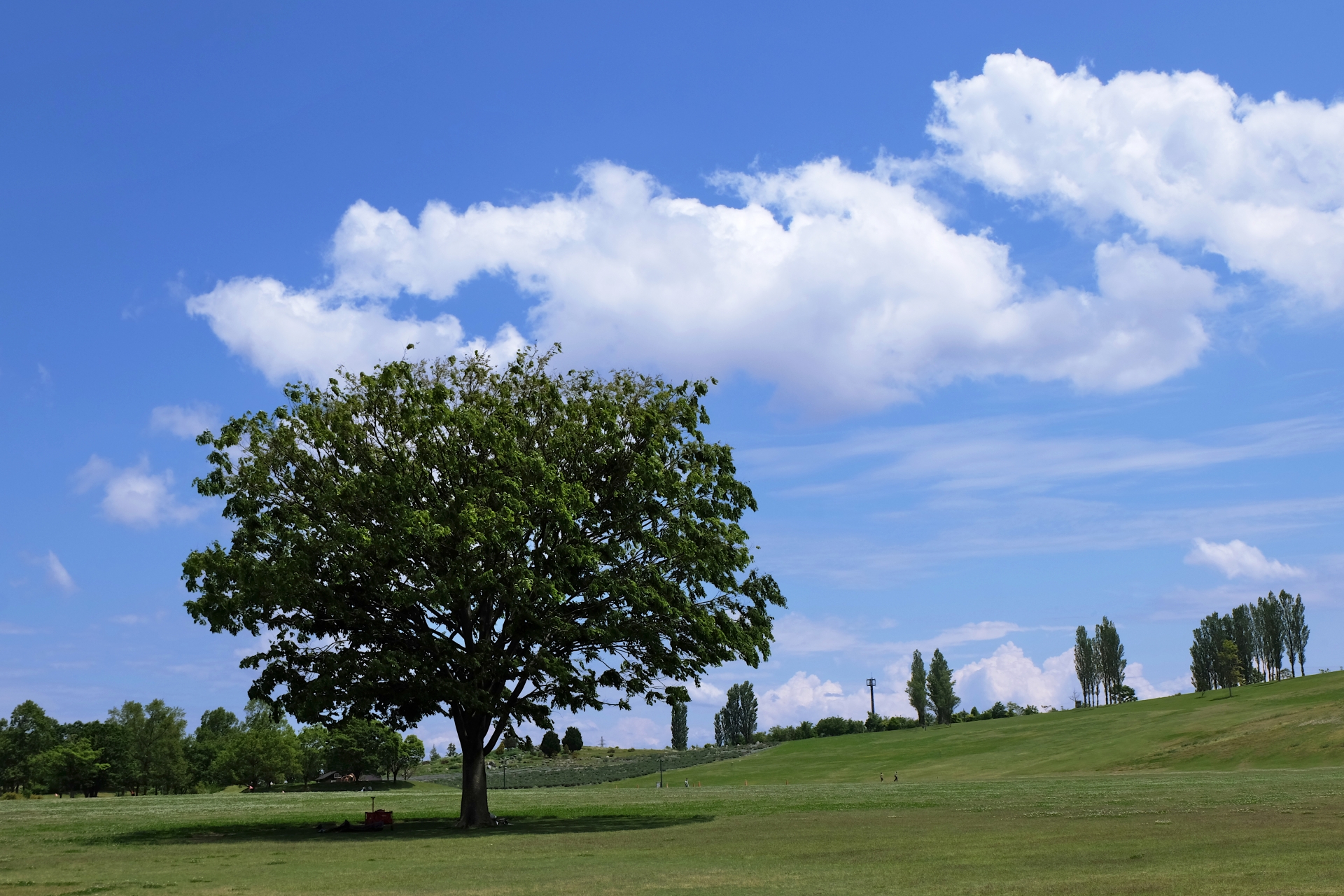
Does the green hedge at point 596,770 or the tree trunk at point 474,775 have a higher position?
the tree trunk at point 474,775

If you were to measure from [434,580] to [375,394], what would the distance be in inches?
302

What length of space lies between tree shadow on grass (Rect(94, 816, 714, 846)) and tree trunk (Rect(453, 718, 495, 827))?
0.80m

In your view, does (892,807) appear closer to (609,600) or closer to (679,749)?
(609,600)

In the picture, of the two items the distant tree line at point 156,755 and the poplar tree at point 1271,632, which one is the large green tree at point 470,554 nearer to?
the distant tree line at point 156,755

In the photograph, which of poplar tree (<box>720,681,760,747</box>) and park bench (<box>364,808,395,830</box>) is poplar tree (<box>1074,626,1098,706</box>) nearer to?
poplar tree (<box>720,681,760,747</box>)

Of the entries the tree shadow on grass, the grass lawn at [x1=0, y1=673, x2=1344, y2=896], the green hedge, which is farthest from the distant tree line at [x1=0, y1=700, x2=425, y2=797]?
the tree shadow on grass

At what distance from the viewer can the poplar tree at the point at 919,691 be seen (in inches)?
6678

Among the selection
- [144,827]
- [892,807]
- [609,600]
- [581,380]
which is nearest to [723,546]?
[609,600]

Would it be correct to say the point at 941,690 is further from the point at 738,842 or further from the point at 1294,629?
the point at 738,842

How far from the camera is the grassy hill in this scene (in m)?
88.4

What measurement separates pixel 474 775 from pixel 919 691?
144 meters

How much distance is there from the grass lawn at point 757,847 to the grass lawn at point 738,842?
11 cm

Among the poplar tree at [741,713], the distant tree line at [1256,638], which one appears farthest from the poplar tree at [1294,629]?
the poplar tree at [741,713]

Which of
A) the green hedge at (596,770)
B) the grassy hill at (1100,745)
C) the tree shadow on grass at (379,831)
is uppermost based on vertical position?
the tree shadow on grass at (379,831)
